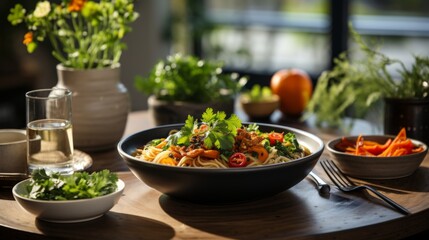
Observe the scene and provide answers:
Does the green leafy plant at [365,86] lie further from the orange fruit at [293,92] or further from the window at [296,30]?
the window at [296,30]

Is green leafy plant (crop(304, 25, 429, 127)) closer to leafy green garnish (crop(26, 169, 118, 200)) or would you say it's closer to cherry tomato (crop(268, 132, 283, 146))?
cherry tomato (crop(268, 132, 283, 146))

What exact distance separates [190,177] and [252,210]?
7.1 inches

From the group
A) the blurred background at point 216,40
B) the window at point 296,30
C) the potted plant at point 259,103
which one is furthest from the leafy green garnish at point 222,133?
the blurred background at point 216,40

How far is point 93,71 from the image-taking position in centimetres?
231

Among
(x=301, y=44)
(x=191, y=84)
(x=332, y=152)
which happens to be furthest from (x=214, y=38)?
(x=332, y=152)

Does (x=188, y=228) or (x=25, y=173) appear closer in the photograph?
(x=188, y=228)

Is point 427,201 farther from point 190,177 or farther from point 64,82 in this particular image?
point 64,82

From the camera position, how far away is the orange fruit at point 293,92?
2846 millimetres

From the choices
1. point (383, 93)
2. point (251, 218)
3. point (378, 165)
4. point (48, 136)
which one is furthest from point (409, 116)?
→ point (48, 136)

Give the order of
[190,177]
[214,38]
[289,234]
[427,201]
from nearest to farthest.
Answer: [289,234], [190,177], [427,201], [214,38]

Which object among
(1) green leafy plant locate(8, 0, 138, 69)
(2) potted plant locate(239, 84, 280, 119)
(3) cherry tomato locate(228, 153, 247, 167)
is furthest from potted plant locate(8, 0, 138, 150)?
(3) cherry tomato locate(228, 153, 247, 167)

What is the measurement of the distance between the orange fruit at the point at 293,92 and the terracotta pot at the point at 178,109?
34cm

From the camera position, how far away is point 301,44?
16.3 feet

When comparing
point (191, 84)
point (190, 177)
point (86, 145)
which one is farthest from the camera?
point (191, 84)
